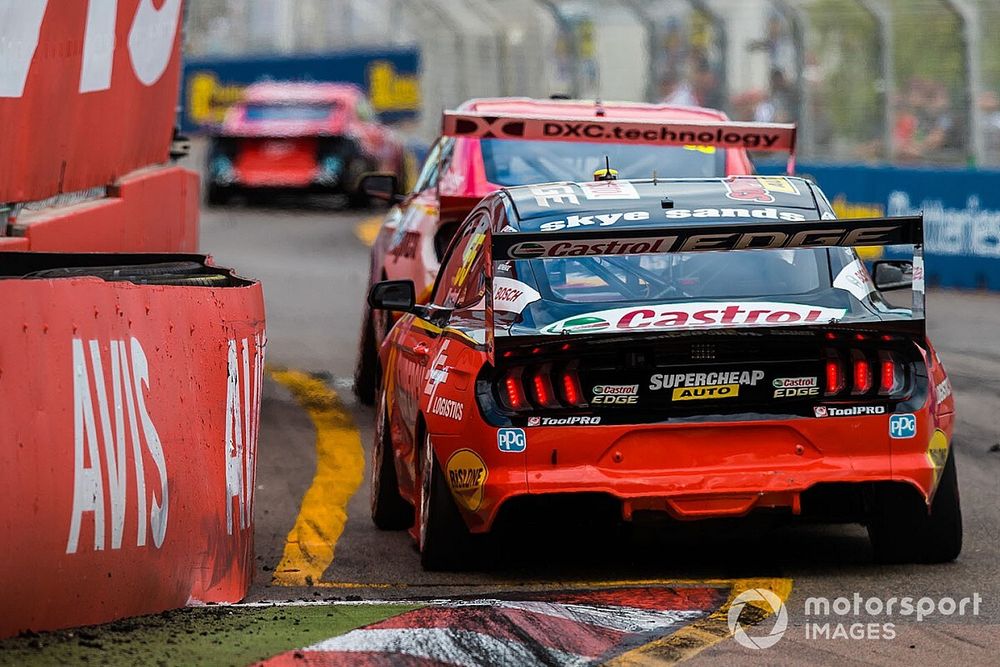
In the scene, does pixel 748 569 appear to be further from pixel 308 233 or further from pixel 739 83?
pixel 308 233

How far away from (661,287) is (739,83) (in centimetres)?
1742

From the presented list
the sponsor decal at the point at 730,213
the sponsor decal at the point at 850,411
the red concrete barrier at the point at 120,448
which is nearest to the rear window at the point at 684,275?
the sponsor decal at the point at 730,213

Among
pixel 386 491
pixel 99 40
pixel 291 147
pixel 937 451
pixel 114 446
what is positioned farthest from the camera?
pixel 291 147

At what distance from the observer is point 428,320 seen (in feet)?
27.3

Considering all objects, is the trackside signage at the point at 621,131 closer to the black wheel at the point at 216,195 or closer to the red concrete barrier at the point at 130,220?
the red concrete barrier at the point at 130,220

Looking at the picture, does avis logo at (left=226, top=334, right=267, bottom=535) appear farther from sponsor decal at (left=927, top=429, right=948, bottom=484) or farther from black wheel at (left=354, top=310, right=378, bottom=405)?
black wheel at (left=354, top=310, right=378, bottom=405)

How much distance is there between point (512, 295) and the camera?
7.39m

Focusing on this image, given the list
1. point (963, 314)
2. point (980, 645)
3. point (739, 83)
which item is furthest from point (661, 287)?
point (739, 83)

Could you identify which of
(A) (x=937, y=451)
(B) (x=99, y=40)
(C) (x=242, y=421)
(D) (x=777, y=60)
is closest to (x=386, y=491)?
(C) (x=242, y=421)

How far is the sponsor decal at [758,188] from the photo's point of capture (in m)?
7.93

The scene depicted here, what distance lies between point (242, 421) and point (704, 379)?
157 cm

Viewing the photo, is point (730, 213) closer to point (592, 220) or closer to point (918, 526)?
point (592, 220)

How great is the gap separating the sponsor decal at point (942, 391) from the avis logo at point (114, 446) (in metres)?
2.74

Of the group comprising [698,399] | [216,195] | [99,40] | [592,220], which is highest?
[99,40]
